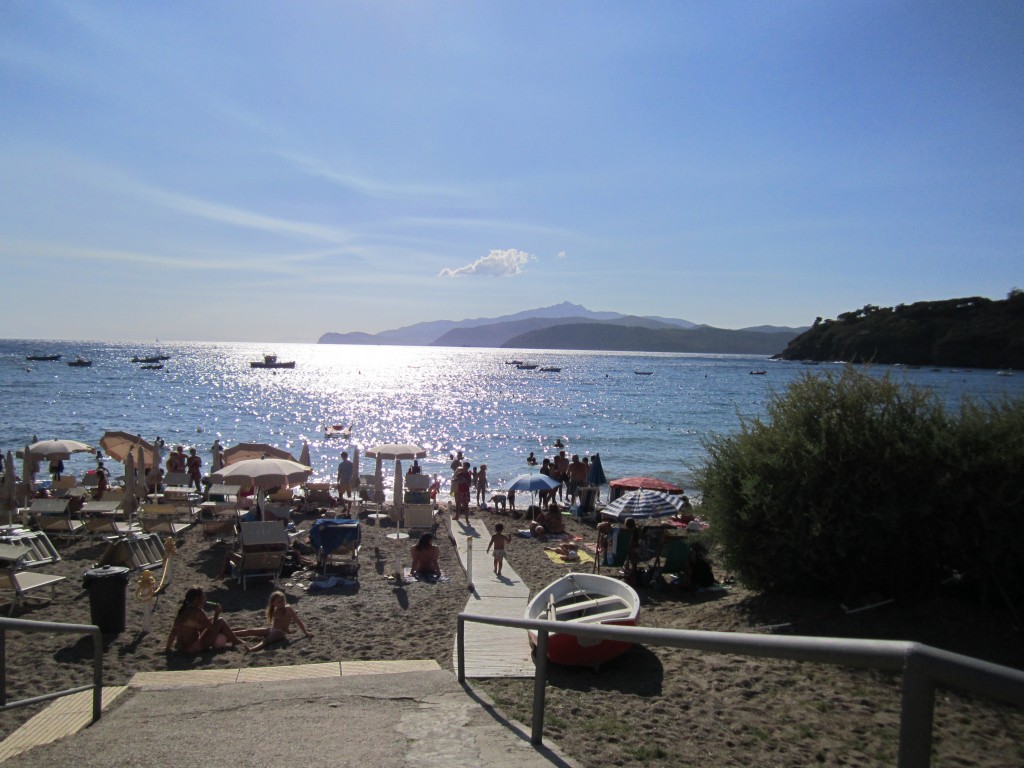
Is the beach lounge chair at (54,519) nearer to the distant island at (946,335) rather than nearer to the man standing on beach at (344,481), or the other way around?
the man standing on beach at (344,481)

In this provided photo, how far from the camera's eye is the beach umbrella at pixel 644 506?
12922 millimetres

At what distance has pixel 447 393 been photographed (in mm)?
89625

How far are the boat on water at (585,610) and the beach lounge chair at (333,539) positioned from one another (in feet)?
17.1

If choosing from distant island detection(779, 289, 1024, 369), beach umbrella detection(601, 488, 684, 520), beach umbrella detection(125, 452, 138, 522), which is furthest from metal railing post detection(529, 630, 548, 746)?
distant island detection(779, 289, 1024, 369)

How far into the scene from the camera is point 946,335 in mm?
116688

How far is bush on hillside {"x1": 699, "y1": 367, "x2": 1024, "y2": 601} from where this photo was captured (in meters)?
7.02

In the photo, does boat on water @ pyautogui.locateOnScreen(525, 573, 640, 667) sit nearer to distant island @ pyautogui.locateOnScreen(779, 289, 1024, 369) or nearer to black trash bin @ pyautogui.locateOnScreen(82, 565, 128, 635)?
black trash bin @ pyautogui.locateOnScreen(82, 565, 128, 635)

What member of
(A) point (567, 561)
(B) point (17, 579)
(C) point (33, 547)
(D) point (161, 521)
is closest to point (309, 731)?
(B) point (17, 579)

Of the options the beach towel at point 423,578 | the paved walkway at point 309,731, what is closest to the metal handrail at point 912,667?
the paved walkway at point 309,731

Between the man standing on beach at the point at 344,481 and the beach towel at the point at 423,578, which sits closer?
the beach towel at the point at 423,578

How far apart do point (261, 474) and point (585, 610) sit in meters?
8.40

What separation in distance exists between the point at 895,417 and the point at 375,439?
4188cm

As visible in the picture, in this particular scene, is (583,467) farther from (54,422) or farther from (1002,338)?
(1002,338)

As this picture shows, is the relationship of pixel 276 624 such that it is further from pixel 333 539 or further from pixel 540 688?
pixel 540 688
